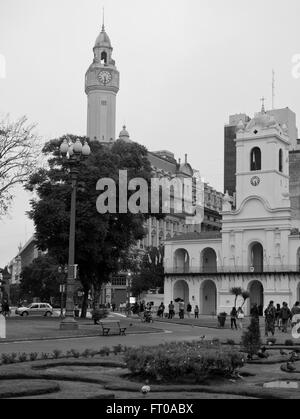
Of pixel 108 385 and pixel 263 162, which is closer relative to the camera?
pixel 108 385

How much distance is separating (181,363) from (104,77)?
9971 cm

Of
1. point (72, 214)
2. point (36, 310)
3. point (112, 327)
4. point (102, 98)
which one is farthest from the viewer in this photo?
Result: point (102, 98)

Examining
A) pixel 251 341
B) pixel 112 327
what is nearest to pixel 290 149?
pixel 112 327

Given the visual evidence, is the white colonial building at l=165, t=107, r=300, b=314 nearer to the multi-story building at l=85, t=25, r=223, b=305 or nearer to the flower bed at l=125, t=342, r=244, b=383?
the multi-story building at l=85, t=25, r=223, b=305

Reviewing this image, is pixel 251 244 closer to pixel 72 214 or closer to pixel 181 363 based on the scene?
pixel 72 214

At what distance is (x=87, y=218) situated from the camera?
140ft

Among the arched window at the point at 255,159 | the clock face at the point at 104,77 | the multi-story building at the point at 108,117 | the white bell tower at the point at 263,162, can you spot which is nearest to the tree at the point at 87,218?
the white bell tower at the point at 263,162

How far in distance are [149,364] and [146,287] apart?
3173 inches

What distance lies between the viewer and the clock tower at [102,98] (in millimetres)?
108688

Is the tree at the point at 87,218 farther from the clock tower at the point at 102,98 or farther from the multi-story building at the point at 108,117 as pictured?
the clock tower at the point at 102,98

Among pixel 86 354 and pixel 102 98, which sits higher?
pixel 102 98

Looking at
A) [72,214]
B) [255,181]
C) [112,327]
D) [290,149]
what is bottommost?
[112,327]

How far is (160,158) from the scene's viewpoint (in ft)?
388

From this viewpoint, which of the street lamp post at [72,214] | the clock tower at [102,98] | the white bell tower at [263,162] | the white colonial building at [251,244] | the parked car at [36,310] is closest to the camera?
the street lamp post at [72,214]
